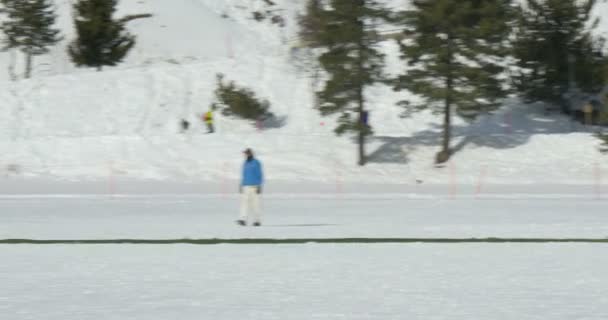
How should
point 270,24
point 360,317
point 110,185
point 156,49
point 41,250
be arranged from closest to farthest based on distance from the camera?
point 360,317 < point 41,250 < point 110,185 < point 156,49 < point 270,24

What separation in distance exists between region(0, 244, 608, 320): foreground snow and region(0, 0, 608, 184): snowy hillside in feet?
84.1

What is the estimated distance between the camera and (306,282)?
12656 millimetres

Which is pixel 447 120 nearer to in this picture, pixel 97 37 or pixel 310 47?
pixel 310 47

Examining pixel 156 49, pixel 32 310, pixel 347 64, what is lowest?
pixel 32 310

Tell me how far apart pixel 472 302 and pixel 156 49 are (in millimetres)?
65464

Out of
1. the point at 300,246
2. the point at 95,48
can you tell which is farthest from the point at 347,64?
the point at 300,246

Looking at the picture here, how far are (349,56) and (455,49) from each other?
14.9 feet

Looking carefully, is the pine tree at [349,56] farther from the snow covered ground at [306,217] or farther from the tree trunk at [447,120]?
the snow covered ground at [306,217]

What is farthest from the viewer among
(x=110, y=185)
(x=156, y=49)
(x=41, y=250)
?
(x=156, y=49)

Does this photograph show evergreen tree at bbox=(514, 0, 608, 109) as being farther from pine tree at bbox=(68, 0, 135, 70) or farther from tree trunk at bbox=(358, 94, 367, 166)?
pine tree at bbox=(68, 0, 135, 70)

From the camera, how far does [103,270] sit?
45.2 feet

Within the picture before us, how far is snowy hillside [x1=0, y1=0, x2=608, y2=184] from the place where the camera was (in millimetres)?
43312

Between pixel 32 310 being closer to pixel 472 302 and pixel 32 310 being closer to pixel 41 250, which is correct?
pixel 472 302

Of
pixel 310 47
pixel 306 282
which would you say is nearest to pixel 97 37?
pixel 310 47
